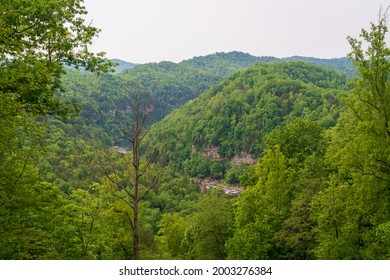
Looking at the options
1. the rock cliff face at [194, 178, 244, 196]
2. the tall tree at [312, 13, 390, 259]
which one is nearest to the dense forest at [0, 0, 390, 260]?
the tall tree at [312, 13, 390, 259]

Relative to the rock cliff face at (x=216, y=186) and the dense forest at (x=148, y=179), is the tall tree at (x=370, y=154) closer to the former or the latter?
the dense forest at (x=148, y=179)

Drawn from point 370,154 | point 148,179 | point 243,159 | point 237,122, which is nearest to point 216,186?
point 243,159

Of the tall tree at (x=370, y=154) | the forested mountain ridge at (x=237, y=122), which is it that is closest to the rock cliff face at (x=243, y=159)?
the forested mountain ridge at (x=237, y=122)

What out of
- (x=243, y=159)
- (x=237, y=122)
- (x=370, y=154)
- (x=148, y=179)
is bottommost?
(x=243, y=159)

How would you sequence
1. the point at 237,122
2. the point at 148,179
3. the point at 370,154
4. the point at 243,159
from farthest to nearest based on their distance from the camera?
the point at 237,122
the point at 243,159
the point at 148,179
the point at 370,154

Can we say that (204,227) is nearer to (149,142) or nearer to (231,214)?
(231,214)

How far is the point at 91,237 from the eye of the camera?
1970 centimetres

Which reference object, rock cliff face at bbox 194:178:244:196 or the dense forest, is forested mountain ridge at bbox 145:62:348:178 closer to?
rock cliff face at bbox 194:178:244:196

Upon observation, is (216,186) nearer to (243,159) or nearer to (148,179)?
(243,159)

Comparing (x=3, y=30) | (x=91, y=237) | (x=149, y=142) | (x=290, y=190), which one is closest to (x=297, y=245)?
(x=290, y=190)

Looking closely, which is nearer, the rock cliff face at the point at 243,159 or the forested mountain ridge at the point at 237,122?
the forested mountain ridge at the point at 237,122

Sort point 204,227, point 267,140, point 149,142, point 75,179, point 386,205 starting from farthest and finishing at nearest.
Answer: point 149,142
point 75,179
point 267,140
point 204,227
point 386,205

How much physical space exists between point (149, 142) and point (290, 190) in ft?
535

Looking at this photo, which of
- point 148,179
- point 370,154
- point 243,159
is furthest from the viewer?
point 243,159
